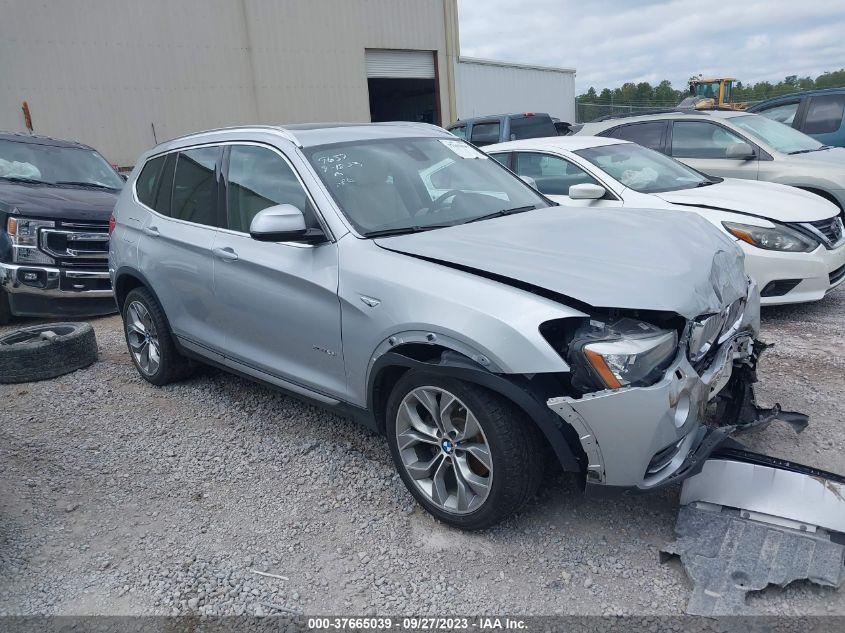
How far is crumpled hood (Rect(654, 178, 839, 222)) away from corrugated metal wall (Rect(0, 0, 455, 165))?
14.0 m

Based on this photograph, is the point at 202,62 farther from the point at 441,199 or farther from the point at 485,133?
the point at 441,199

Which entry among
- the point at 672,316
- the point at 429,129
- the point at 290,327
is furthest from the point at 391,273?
the point at 429,129

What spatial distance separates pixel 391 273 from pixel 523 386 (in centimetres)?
84

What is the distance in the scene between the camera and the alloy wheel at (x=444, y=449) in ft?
9.41

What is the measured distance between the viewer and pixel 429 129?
14.8ft

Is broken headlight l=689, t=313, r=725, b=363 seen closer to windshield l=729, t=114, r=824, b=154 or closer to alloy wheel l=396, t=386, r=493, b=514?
alloy wheel l=396, t=386, r=493, b=514

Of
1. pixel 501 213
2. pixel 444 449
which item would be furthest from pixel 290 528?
Result: pixel 501 213

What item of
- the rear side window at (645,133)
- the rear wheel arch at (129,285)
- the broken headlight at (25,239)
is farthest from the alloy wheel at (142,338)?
the rear side window at (645,133)

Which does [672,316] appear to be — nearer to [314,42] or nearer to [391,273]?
[391,273]

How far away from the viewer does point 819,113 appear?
9953 mm

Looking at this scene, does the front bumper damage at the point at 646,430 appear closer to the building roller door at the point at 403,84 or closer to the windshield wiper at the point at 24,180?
the windshield wiper at the point at 24,180

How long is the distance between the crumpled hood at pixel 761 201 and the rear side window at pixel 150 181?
412 cm

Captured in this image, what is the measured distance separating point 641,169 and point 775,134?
2.80 m

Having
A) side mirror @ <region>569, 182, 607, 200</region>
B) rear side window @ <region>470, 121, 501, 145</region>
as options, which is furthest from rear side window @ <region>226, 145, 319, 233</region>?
rear side window @ <region>470, 121, 501, 145</region>
